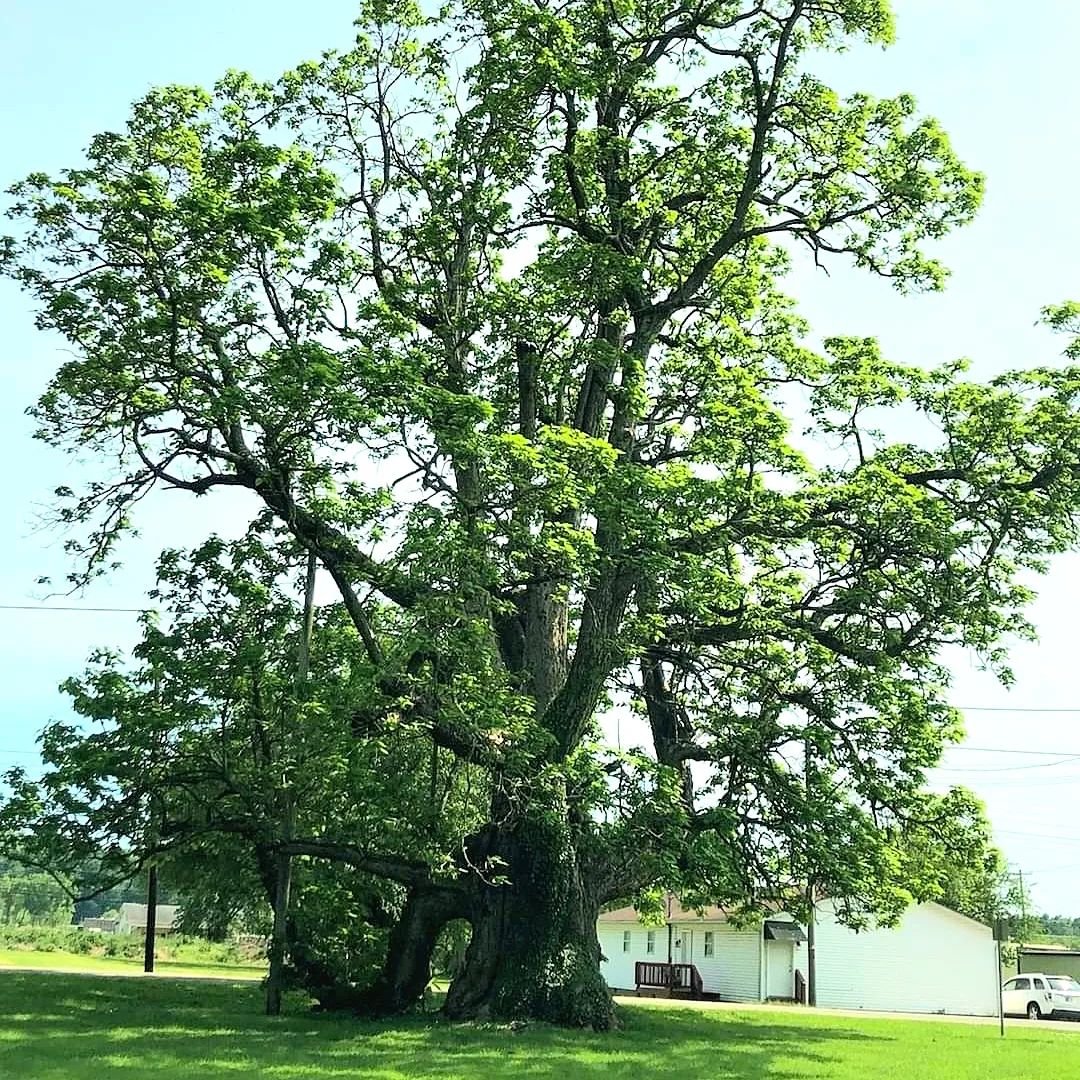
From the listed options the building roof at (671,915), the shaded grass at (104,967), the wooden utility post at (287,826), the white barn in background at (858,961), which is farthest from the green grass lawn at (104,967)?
the wooden utility post at (287,826)

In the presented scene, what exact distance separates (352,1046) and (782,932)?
2936 cm

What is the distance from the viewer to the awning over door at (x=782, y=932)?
41594 millimetres

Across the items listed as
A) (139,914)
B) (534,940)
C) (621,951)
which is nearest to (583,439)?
(534,940)

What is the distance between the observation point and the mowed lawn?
1299 cm

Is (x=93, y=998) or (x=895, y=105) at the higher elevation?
(x=895, y=105)

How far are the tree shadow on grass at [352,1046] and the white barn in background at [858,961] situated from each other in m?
20.1

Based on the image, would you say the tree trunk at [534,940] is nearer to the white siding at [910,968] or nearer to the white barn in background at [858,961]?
the white barn in background at [858,961]

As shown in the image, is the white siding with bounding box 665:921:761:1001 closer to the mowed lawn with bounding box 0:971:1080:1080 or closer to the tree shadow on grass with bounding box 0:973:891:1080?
the mowed lawn with bounding box 0:971:1080:1080

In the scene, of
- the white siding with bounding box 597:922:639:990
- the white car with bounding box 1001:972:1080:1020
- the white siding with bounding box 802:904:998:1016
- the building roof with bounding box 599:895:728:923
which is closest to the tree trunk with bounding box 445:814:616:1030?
the building roof with bounding box 599:895:728:923

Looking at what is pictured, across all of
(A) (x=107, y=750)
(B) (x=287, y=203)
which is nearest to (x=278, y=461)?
(B) (x=287, y=203)

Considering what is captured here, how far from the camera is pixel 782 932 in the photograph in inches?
1644

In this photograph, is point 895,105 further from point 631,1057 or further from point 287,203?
point 631,1057

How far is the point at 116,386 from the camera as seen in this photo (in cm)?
1551

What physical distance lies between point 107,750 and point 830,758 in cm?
1149
